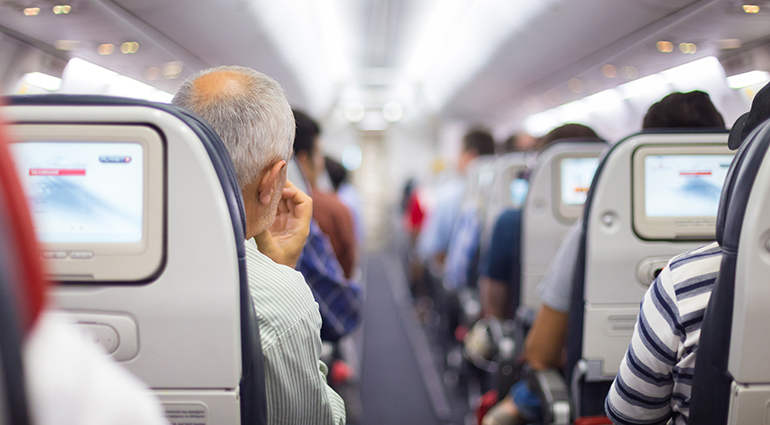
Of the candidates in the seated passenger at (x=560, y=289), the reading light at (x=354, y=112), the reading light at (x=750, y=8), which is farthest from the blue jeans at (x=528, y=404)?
the reading light at (x=354, y=112)

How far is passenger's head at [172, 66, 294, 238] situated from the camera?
118 cm

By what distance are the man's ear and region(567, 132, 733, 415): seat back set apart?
100cm

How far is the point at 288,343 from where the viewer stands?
113cm

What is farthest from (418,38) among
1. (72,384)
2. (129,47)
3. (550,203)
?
(72,384)

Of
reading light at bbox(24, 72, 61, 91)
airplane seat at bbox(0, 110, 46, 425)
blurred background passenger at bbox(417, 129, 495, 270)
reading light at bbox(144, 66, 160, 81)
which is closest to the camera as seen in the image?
airplane seat at bbox(0, 110, 46, 425)

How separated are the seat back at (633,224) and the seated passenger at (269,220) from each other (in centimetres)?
93

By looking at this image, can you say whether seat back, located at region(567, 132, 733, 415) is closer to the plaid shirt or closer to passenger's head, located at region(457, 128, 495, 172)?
the plaid shirt

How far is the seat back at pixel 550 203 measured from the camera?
8.17ft

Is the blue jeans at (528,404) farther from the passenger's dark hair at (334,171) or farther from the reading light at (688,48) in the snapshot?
the passenger's dark hair at (334,171)

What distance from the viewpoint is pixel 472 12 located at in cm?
502

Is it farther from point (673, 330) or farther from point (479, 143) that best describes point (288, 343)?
point (479, 143)

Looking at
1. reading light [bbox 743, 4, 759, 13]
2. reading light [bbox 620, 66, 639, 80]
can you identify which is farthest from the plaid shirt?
reading light [bbox 620, 66, 639, 80]

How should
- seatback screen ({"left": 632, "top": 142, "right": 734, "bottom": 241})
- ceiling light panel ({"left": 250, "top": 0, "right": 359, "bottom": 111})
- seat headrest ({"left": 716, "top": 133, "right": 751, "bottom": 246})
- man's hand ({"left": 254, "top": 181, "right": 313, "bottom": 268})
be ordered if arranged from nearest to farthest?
seat headrest ({"left": 716, "top": 133, "right": 751, "bottom": 246})
man's hand ({"left": 254, "top": 181, "right": 313, "bottom": 268})
seatback screen ({"left": 632, "top": 142, "right": 734, "bottom": 241})
ceiling light panel ({"left": 250, "top": 0, "right": 359, "bottom": 111})

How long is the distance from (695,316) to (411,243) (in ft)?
19.9
